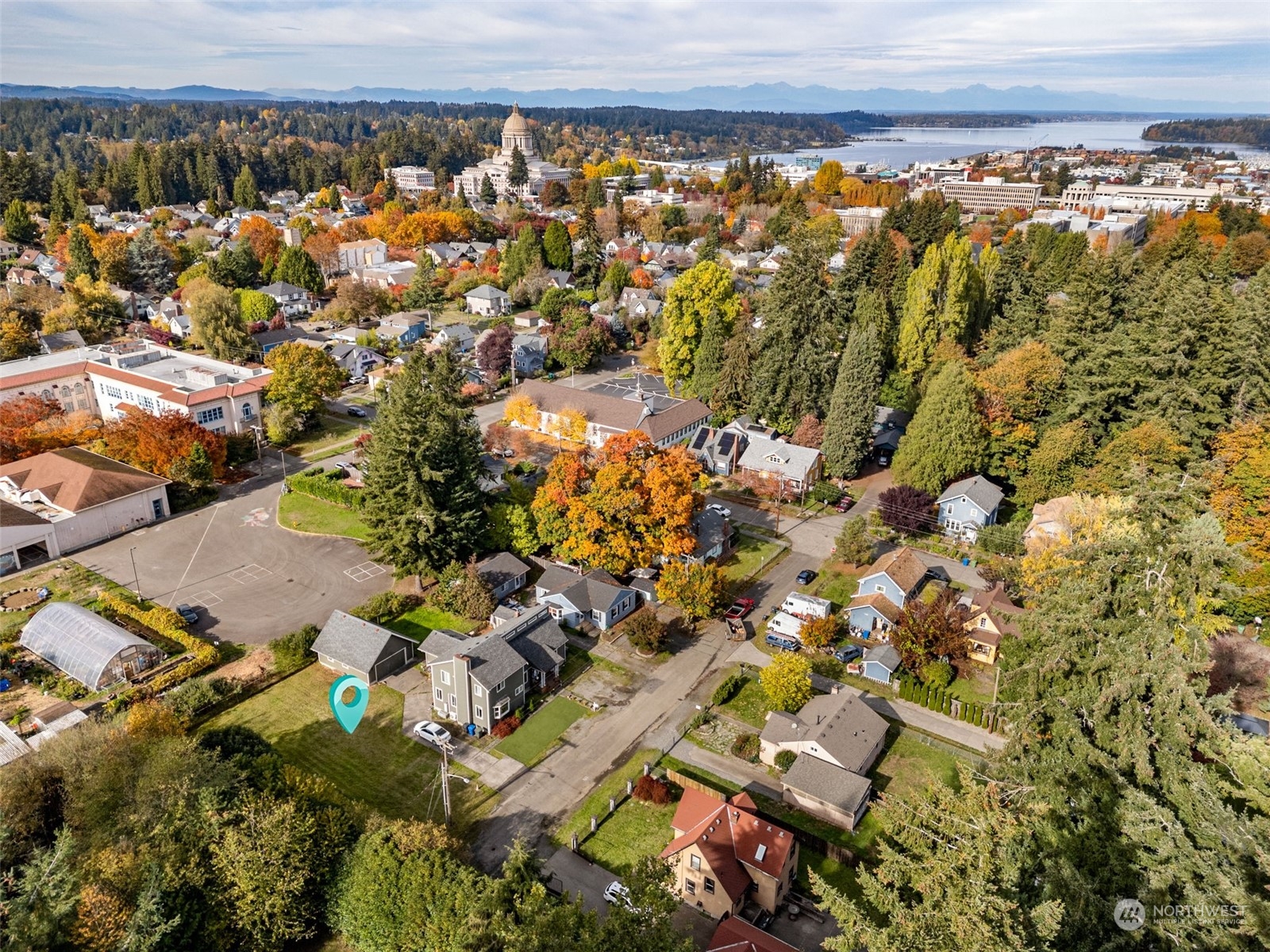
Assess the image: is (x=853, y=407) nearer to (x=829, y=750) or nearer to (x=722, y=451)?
(x=722, y=451)

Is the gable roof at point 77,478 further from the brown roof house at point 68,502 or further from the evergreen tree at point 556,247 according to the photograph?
the evergreen tree at point 556,247

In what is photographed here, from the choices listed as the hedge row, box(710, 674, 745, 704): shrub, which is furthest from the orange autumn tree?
the hedge row

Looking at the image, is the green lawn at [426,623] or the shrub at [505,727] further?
the green lawn at [426,623]

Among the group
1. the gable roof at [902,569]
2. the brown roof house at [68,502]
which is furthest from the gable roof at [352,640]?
the gable roof at [902,569]

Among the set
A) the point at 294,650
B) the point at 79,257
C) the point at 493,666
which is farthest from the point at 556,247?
the point at 493,666

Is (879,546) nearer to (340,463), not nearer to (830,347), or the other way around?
(830,347)

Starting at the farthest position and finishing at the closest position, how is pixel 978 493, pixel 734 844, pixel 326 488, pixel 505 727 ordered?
1. pixel 326 488
2. pixel 978 493
3. pixel 505 727
4. pixel 734 844

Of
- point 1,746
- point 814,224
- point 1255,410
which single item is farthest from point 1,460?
point 814,224
